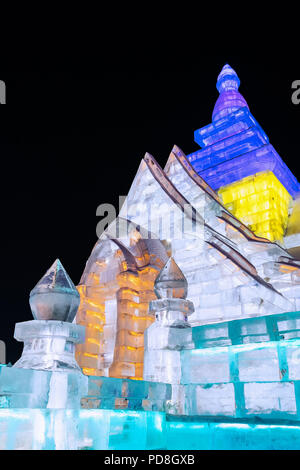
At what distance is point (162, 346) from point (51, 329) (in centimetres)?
217

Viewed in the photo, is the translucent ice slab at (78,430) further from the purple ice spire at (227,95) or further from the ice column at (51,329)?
the purple ice spire at (227,95)

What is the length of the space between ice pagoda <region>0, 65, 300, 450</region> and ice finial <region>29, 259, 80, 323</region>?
0.02 metres

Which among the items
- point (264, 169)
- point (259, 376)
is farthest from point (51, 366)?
point (264, 169)

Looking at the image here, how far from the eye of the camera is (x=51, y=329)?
557cm

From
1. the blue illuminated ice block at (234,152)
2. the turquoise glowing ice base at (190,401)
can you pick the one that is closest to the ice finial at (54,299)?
the turquoise glowing ice base at (190,401)

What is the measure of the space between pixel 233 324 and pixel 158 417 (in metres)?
1.88

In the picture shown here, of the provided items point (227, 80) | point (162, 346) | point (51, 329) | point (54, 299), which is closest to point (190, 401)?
point (162, 346)

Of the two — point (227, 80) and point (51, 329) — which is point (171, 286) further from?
point (227, 80)

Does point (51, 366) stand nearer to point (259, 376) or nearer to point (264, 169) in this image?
point (259, 376)

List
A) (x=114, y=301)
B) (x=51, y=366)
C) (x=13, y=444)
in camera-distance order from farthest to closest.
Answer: (x=114, y=301) < (x=51, y=366) < (x=13, y=444)

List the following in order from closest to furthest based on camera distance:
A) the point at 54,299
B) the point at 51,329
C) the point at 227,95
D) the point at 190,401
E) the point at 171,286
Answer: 1. the point at 51,329
2. the point at 54,299
3. the point at 190,401
4. the point at 171,286
5. the point at 227,95

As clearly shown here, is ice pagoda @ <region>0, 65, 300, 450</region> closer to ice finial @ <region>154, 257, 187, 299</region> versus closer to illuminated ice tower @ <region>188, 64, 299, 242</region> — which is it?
ice finial @ <region>154, 257, 187, 299</region>

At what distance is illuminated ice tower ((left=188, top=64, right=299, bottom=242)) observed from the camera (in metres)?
19.3

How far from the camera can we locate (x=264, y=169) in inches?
792
